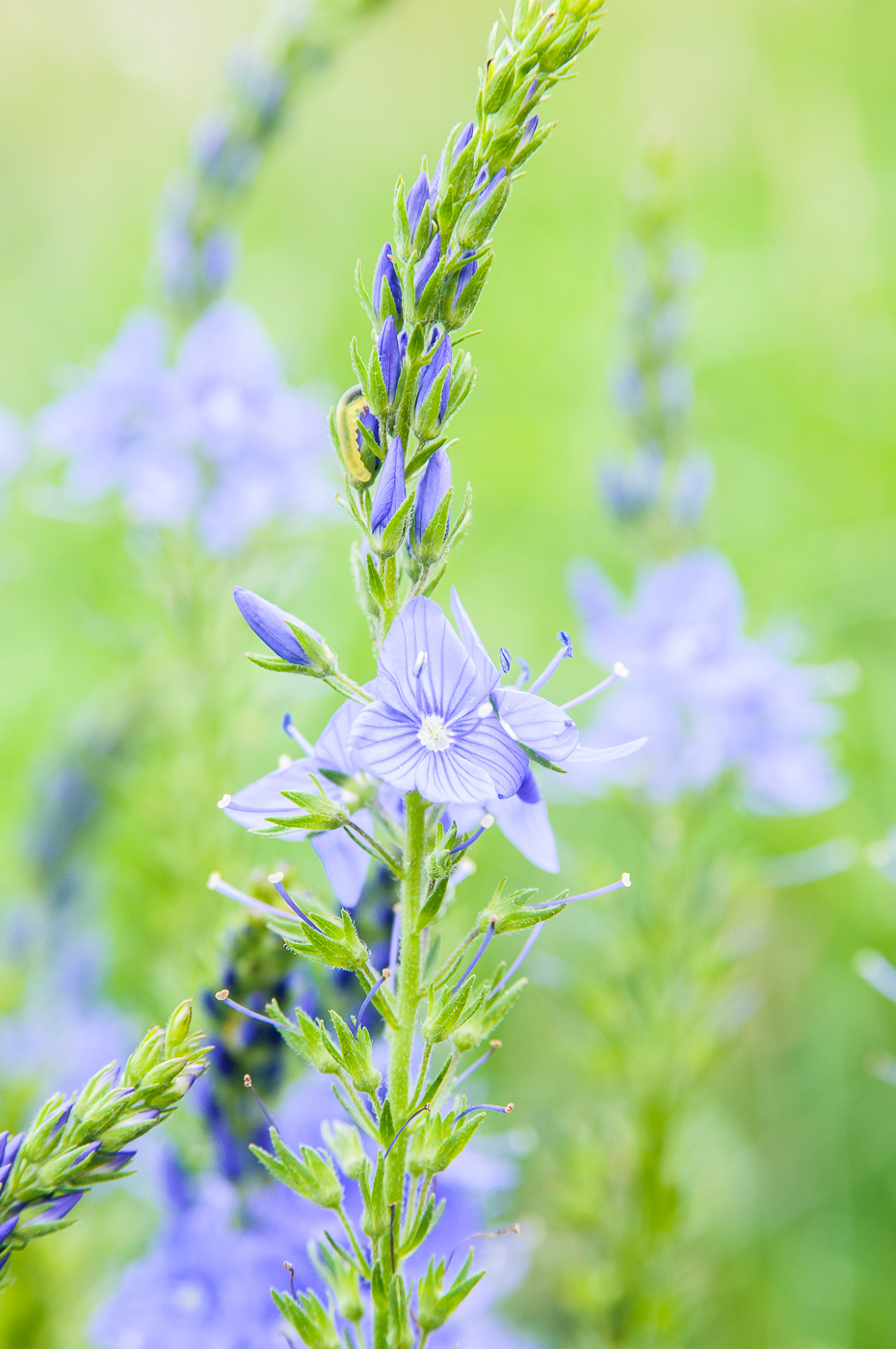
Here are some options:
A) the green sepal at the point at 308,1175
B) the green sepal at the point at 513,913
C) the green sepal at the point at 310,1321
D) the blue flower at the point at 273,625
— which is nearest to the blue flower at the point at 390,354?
the blue flower at the point at 273,625

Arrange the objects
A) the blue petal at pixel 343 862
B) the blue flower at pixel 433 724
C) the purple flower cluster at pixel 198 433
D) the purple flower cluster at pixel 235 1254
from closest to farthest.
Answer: the blue flower at pixel 433 724 < the blue petal at pixel 343 862 < the purple flower cluster at pixel 235 1254 < the purple flower cluster at pixel 198 433

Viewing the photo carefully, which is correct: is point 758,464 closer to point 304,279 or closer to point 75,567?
point 304,279

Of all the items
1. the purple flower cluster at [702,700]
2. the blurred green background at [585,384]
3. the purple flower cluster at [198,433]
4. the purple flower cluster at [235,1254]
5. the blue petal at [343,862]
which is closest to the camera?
the blue petal at [343,862]

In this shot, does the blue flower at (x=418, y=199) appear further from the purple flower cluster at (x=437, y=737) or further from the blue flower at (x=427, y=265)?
the purple flower cluster at (x=437, y=737)

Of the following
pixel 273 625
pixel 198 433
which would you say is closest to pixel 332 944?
pixel 273 625

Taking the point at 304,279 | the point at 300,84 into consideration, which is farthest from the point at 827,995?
the point at 304,279

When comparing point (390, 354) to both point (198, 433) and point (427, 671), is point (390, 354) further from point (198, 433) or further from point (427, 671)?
point (198, 433)
